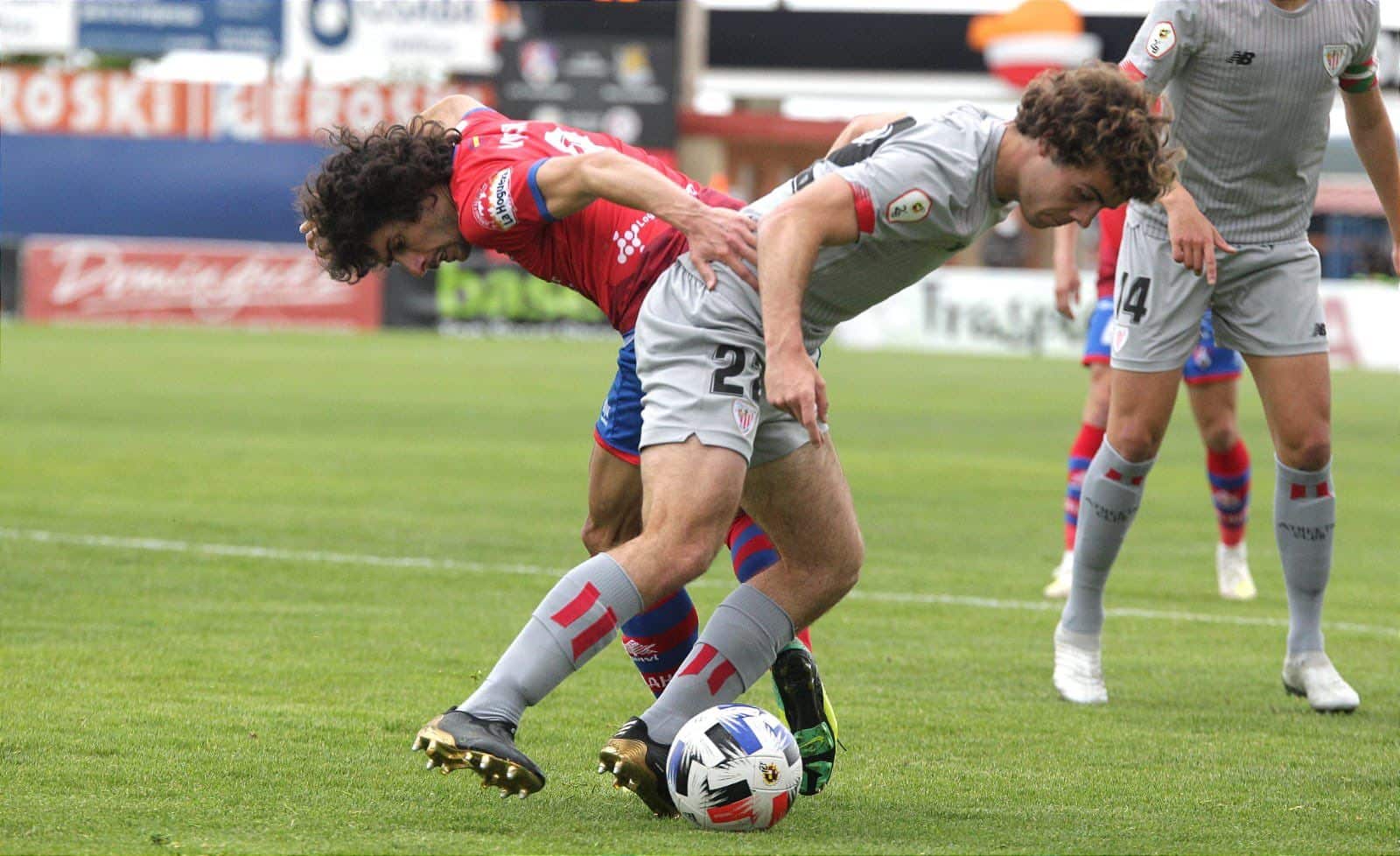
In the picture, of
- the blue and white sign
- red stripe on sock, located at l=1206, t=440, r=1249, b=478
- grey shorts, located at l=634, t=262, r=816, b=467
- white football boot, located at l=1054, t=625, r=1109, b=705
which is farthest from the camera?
the blue and white sign

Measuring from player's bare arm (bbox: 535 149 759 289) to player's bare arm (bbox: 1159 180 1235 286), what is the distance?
1754mm

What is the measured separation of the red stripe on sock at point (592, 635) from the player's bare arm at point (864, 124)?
3.95 feet

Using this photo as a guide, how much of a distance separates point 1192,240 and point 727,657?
1.99 metres

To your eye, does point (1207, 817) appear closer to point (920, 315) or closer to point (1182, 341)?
point (1182, 341)

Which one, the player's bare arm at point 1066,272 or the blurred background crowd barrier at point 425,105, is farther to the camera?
the blurred background crowd barrier at point 425,105

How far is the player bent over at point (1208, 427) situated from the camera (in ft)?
25.9

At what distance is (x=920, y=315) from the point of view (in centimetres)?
3006

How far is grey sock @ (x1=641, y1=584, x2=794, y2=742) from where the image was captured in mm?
4520

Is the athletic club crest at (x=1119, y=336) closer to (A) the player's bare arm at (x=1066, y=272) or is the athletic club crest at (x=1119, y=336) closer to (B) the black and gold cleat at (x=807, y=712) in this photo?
(A) the player's bare arm at (x=1066, y=272)

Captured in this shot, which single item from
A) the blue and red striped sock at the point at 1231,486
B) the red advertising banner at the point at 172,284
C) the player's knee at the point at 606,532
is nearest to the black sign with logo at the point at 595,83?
the red advertising banner at the point at 172,284

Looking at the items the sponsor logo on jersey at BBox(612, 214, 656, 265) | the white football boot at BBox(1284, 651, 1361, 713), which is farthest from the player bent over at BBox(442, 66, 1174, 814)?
the white football boot at BBox(1284, 651, 1361, 713)

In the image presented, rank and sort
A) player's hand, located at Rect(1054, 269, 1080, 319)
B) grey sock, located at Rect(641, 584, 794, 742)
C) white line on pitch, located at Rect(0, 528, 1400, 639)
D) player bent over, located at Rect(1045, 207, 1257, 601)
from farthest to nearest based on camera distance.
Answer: player bent over, located at Rect(1045, 207, 1257, 601) → white line on pitch, located at Rect(0, 528, 1400, 639) → player's hand, located at Rect(1054, 269, 1080, 319) → grey sock, located at Rect(641, 584, 794, 742)

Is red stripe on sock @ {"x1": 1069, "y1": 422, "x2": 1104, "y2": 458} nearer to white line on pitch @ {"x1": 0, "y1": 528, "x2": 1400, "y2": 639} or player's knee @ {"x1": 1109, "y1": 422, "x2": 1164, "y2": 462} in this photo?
white line on pitch @ {"x1": 0, "y1": 528, "x2": 1400, "y2": 639}

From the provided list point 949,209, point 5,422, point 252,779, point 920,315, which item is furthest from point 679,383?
point 920,315
